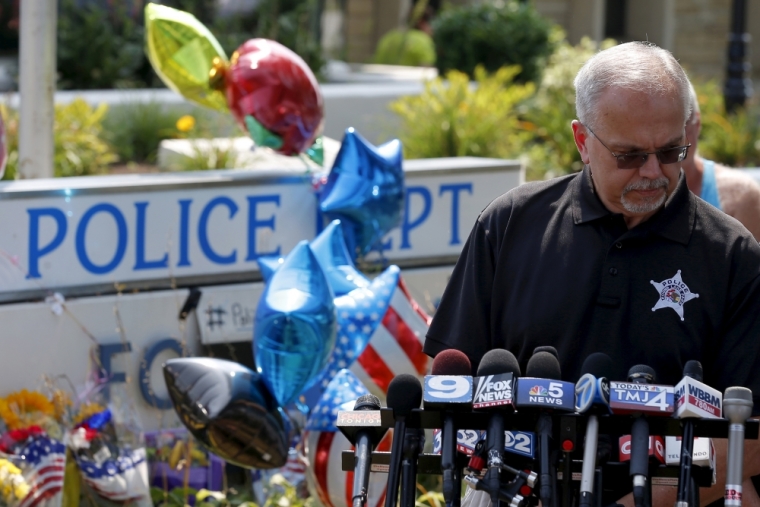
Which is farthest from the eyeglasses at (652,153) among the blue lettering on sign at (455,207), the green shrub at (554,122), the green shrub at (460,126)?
the green shrub at (460,126)

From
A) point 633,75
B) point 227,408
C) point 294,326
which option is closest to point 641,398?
point 633,75

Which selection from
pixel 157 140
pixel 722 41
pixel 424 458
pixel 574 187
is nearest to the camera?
pixel 424 458

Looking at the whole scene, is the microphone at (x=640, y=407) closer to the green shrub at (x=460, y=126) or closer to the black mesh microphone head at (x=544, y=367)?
the black mesh microphone head at (x=544, y=367)

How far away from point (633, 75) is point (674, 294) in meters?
0.51

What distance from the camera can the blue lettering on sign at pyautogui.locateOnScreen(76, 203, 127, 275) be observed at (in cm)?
472

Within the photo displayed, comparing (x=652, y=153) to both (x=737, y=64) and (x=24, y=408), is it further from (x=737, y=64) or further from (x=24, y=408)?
(x=737, y=64)

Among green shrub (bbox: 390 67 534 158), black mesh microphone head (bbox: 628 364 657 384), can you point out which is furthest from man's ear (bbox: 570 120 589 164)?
green shrub (bbox: 390 67 534 158)

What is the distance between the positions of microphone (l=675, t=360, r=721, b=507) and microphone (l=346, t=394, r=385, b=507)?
0.60 meters

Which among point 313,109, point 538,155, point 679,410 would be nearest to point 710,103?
point 538,155

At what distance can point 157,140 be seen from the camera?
9.04 m

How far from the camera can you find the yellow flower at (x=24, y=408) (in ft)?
14.3

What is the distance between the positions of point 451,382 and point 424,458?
0.77ft

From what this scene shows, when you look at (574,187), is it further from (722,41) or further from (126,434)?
(722,41)

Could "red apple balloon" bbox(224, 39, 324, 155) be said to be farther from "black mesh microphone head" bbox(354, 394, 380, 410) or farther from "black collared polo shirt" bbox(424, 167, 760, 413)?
"black mesh microphone head" bbox(354, 394, 380, 410)
